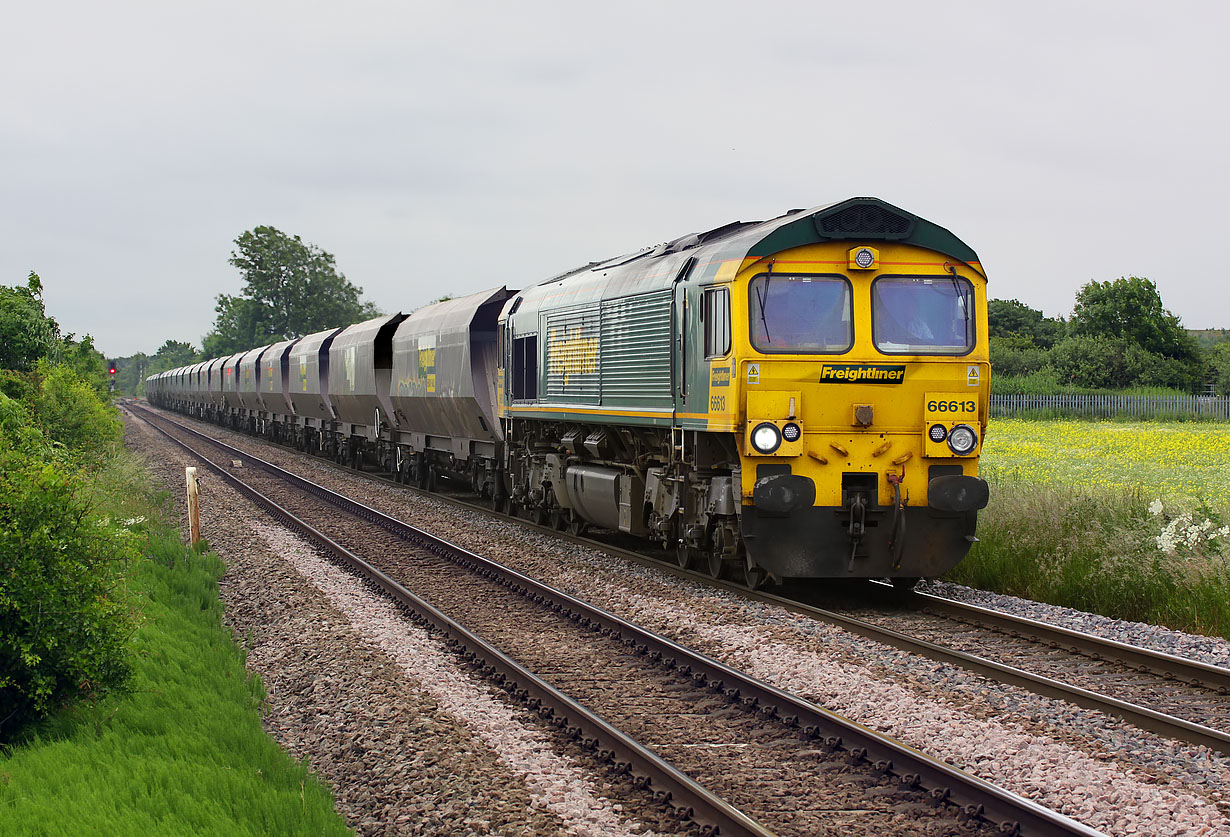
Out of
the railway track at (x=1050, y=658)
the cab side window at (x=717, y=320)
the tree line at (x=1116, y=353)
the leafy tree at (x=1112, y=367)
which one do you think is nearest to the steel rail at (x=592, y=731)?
the railway track at (x=1050, y=658)

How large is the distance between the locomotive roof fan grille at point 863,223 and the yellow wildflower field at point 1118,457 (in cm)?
494

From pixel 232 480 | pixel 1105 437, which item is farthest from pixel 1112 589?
pixel 1105 437

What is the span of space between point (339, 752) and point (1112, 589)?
24.2ft

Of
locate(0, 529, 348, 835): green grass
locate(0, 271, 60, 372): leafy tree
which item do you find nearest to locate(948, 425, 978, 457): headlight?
locate(0, 529, 348, 835): green grass

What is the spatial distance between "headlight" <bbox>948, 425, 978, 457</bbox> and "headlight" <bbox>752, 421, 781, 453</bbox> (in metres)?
1.72

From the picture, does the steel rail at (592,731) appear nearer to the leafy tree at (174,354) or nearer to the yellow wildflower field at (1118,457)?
the yellow wildflower field at (1118,457)

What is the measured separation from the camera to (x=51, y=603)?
7.12 m

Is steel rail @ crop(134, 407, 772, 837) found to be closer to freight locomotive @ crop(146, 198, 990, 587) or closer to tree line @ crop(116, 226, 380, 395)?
freight locomotive @ crop(146, 198, 990, 587)

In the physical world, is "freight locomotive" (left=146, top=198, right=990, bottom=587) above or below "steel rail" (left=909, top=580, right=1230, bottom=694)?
above

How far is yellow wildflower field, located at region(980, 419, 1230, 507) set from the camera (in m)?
17.7

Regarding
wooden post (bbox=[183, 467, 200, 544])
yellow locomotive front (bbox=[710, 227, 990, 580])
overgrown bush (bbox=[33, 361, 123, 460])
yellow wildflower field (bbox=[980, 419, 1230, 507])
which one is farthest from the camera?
overgrown bush (bbox=[33, 361, 123, 460])

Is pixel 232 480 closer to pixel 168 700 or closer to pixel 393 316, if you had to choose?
pixel 393 316

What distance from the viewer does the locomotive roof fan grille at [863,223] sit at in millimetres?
10922

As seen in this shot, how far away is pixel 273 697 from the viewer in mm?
8531
